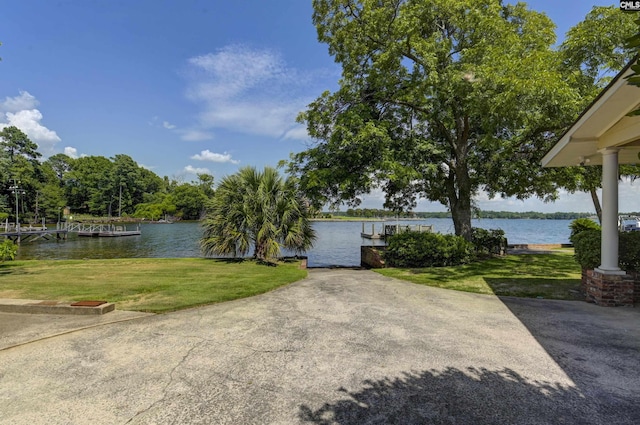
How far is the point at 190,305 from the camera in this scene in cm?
539

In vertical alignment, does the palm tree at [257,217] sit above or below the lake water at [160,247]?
above

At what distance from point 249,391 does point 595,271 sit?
645 centimetres

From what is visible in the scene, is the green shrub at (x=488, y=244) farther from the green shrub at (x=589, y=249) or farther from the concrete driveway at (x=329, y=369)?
the concrete driveway at (x=329, y=369)

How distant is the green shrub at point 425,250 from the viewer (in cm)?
1071

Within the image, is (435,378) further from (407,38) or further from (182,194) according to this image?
(182,194)

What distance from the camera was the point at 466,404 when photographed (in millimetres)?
2629

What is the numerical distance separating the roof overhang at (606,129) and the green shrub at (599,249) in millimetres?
1607

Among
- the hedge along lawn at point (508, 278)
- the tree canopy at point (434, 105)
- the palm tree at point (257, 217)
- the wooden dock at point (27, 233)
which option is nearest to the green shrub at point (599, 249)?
the hedge along lawn at point (508, 278)

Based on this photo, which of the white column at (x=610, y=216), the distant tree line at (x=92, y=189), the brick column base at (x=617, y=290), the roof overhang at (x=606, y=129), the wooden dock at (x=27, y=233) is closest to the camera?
the roof overhang at (x=606, y=129)

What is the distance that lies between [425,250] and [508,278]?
2713mm

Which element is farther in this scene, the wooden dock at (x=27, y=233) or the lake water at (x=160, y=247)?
the wooden dock at (x=27, y=233)

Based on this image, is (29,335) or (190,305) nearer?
(29,335)

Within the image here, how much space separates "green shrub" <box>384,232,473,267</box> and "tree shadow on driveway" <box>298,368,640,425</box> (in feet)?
25.5

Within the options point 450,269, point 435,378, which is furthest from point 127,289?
point 450,269
